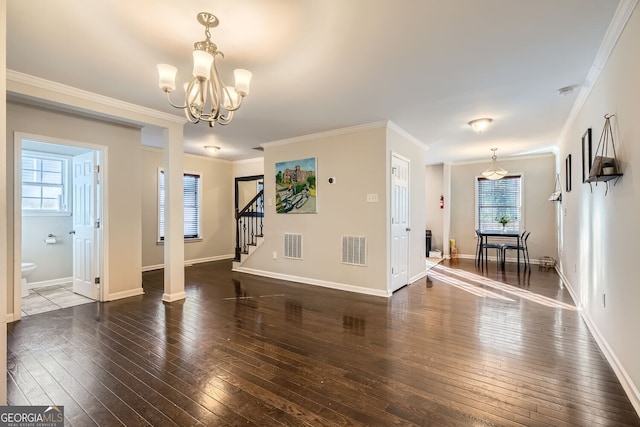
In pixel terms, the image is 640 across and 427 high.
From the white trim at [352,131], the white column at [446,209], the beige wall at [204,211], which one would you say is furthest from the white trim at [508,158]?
the beige wall at [204,211]

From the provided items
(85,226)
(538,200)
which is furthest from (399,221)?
(85,226)

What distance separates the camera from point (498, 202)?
766 cm

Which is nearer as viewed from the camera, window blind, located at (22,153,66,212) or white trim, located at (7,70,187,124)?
white trim, located at (7,70,187,124)

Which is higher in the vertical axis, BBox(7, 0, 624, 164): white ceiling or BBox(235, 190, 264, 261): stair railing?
BBox(7, 0, 624, 164): white ceiling

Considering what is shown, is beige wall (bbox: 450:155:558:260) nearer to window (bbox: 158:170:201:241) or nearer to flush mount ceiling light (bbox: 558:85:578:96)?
flush mount ceiling light (bbox: 558:85:578:96)

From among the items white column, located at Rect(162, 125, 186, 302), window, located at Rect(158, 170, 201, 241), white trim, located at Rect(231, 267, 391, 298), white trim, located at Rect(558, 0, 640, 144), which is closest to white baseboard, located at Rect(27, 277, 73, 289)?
window, located at Rect(158, 170, 201, 241)

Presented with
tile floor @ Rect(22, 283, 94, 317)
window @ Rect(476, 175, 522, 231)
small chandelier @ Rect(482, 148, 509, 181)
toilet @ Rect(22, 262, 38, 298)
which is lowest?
tile floor @ Rect(22, 283, 94, 317)

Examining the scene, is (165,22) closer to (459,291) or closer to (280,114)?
(280,114)

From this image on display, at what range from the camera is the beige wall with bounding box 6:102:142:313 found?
3930 millimetres

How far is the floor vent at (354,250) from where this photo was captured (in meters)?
4.73

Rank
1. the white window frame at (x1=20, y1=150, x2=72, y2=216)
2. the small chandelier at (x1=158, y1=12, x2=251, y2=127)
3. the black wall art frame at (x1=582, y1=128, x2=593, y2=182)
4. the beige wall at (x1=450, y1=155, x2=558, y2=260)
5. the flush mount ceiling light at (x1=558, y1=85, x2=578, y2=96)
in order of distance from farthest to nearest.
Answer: the beige wall at (x1=450, y1=155, x2=558, y2=260) < the white window frame at (x1=20, y1=150, x2=72, y2=216) < the flush mount ceiling light at (x1=558, y1=85, x2=578, y2=96) < the black wall art frame at (x1=582, y1=128, x2=593, y2=182) < the small chandelier at (x1=158, y1=12, x2=251, y2=127)

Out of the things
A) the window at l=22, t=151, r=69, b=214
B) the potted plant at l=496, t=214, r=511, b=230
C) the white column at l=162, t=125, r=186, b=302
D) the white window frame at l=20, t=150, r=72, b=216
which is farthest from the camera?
the potted plant at l=496, t=214, r=511, b=230

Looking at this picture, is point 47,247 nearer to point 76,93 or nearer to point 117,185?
point 117,185

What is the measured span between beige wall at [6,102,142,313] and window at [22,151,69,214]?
6.15 ft
